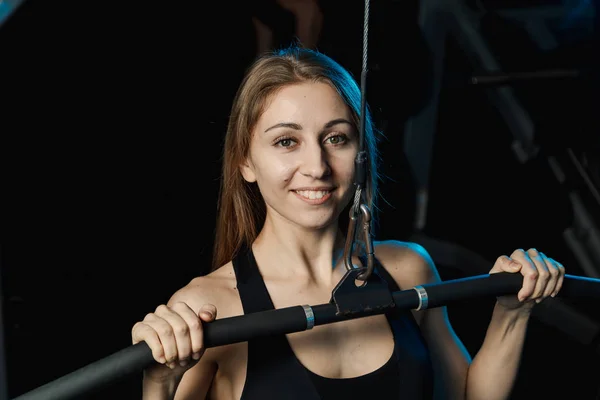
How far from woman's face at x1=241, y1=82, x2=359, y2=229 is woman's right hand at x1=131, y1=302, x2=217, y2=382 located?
1.13 feet

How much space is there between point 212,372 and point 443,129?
132 centimetres

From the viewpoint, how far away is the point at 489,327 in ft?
5.28

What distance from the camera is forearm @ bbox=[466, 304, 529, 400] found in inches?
62.2

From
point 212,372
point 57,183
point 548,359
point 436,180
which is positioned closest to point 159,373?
point 212,372

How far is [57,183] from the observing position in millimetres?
1894

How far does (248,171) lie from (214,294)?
267mm

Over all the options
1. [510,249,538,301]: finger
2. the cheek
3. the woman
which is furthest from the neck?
[510,249,538,301]: finger

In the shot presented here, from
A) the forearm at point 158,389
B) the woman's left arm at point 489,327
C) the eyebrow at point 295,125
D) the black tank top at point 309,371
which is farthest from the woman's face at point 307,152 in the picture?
the forearm at point 158,389

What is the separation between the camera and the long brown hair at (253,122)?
155cm

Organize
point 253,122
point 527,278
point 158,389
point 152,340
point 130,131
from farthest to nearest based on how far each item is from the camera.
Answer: point 130,131 < point 253,122 < point 527,278 < point 158,389 < point 152,340

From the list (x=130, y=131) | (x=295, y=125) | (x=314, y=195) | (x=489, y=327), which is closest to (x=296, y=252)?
(x=314, y=195)

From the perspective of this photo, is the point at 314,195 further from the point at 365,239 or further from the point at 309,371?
the point at 309,371

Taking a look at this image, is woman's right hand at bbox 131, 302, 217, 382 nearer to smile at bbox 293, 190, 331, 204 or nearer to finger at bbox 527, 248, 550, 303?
smile at bbox 293, 190, 331, 204

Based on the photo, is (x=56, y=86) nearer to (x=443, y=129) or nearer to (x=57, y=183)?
(x=57, y=183)
